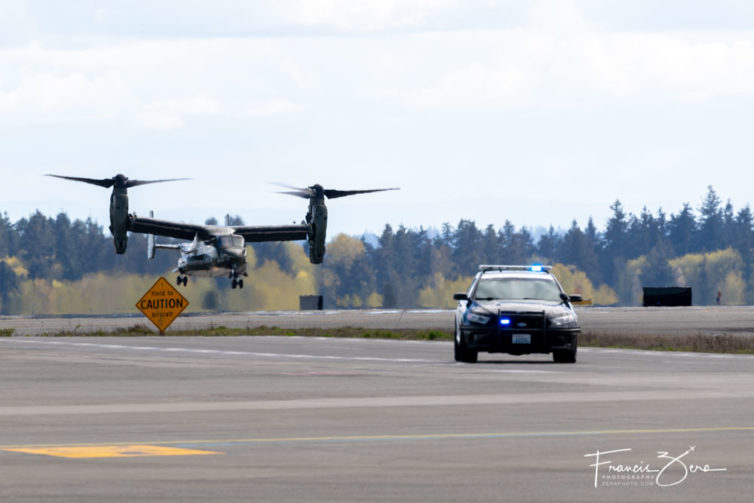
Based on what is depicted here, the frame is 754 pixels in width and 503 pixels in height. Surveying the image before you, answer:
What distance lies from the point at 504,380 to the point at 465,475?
40.0 feet

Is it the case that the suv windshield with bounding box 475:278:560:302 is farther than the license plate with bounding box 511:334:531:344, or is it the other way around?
the suv windshield with bounding box 475:278:560:302

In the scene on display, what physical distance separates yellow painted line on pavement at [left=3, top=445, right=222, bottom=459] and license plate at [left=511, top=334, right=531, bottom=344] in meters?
16.2

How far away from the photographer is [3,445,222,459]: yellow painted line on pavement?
1223cm

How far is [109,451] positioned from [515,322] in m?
16.8

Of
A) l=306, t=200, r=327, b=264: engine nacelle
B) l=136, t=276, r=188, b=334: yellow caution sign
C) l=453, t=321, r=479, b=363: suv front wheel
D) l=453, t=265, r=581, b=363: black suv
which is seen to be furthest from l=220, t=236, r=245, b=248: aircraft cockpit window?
l=453, t=321, r=479, b=363: suv front wheel

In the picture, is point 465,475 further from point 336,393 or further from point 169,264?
point 169,264

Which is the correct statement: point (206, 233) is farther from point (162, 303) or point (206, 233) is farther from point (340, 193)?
point (162, 303)

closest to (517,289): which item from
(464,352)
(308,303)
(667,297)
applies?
(464,352)

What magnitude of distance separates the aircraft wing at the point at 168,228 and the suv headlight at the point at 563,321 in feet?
205

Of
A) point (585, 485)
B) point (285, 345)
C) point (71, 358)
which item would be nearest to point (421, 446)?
point (585, 485)

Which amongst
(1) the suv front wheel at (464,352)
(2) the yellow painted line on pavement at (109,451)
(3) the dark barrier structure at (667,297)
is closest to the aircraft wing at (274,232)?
(3) the dark barrier structure at (667,297)

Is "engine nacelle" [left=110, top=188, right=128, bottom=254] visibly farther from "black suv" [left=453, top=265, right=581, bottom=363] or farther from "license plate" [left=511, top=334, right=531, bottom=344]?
"license plate" [left=511, top=334, right=531, bottom=344]

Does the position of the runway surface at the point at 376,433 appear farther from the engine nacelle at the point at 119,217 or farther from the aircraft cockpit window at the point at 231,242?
the engine nacelle at the point at 119,217

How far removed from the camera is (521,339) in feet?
93.9
